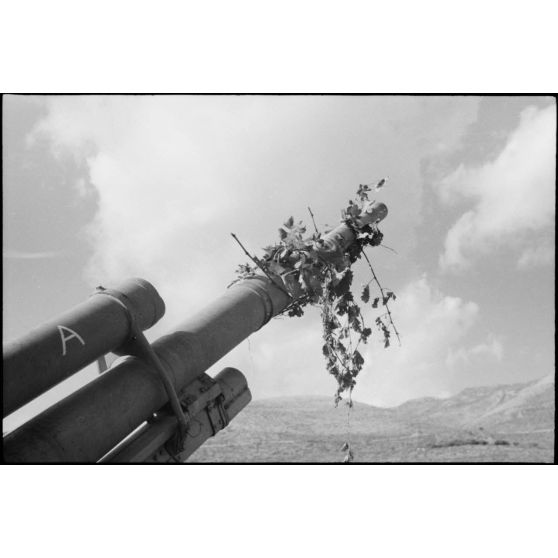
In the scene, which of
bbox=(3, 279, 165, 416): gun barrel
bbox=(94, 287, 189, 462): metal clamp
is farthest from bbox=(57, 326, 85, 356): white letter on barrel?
bbox=(94, 287, 189, 462): metal clamp

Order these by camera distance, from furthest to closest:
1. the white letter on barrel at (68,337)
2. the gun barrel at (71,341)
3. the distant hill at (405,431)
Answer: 1. the distant hill at (405,431)
2. the white letter on barrel at (68,337)
3. the gun barrel at (71,341)

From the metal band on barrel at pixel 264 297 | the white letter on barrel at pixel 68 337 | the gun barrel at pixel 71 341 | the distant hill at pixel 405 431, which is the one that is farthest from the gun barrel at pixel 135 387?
the distant hill at pixel 405 431

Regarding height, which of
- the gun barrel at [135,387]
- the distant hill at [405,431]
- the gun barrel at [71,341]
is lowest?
A: the distant hill at [405,431]

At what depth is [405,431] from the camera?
10.4m

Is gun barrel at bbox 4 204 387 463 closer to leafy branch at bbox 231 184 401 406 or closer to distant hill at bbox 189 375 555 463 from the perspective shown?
leafy branch at bbox 231 184 401 406

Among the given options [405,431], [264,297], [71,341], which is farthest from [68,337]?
[405,431]

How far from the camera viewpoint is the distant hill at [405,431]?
8008 mm

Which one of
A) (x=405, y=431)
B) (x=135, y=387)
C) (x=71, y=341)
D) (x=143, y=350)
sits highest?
(x=71, y=341)

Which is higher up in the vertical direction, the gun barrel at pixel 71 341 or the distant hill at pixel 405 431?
the gun barrel at pixel 71 341

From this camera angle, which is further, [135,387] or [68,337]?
[135,387]

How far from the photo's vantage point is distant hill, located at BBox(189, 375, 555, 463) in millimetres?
8008

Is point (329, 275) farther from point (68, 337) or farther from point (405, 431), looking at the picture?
point (405, 431)

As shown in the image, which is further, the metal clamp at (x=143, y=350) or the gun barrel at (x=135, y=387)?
the metal clamp at (x=143, y=350)

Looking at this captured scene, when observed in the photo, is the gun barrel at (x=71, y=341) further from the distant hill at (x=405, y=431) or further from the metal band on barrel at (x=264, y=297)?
the distant hill at (x=405, y=431)
